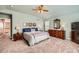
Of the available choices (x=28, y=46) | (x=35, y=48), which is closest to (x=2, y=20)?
(x=28, y=46)

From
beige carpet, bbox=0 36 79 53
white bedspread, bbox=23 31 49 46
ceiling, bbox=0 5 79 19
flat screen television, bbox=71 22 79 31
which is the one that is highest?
ceiling, bbox=0 5 79 19

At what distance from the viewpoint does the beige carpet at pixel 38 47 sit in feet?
7.15

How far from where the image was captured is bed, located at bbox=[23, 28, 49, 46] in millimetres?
2229

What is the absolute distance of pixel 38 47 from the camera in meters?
2.21

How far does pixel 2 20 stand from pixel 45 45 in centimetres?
103

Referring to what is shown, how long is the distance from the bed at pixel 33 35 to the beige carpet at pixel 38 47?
0.30 ft

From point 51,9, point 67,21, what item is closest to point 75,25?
point 67,21

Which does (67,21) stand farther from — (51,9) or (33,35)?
(33,35)

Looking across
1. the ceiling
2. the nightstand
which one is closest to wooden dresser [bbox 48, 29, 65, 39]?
the ceiling

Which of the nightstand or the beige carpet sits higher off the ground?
the nightstand

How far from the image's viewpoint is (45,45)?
222 cm

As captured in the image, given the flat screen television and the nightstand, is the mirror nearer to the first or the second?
the flat screen television

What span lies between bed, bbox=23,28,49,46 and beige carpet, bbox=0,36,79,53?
92 millimetres

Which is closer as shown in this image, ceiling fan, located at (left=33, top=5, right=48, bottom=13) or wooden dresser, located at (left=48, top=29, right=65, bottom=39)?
ceiling fan, located at (left=33, top=5, right=48, bottom=13)
